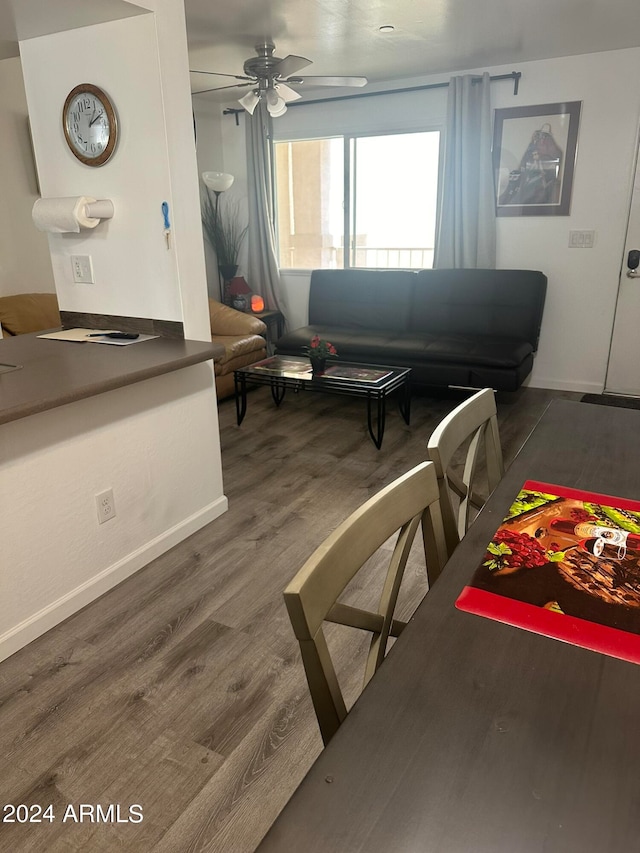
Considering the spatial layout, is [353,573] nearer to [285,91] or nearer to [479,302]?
[285,91]

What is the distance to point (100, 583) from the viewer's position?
2.27 m

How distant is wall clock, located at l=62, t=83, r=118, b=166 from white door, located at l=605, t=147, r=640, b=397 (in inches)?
142

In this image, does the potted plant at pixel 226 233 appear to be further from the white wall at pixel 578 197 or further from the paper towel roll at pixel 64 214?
the paper towel roll at pixel 64 214

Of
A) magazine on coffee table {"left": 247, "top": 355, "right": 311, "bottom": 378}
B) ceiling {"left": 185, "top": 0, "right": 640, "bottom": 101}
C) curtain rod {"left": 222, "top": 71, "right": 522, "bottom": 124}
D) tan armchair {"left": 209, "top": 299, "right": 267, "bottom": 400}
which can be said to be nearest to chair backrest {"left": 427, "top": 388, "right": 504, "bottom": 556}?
magazine on coffee table {"left": 247, "top": 355, "right": 311, "bottom": 378}

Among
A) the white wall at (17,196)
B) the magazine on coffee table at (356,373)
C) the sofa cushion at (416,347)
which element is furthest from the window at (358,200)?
the white wall at (17,196)

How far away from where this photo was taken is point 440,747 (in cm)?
70

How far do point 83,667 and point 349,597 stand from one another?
94 centimetres

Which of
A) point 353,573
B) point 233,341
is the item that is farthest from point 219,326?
point 353,573

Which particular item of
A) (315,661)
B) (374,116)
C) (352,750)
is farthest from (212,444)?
(374,116)

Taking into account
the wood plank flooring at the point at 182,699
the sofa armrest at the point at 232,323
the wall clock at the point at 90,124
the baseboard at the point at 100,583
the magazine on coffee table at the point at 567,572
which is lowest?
the wood plank flooring at the point at 182,699

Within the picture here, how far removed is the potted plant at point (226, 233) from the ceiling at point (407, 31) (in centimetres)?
146

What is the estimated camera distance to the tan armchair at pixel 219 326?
12.8 feet

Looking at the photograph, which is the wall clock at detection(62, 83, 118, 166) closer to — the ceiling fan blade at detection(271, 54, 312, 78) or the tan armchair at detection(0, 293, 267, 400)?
the tan armchair at detection(0, 293, 267, 400)

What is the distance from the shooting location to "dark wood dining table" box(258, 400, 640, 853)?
605 mm
